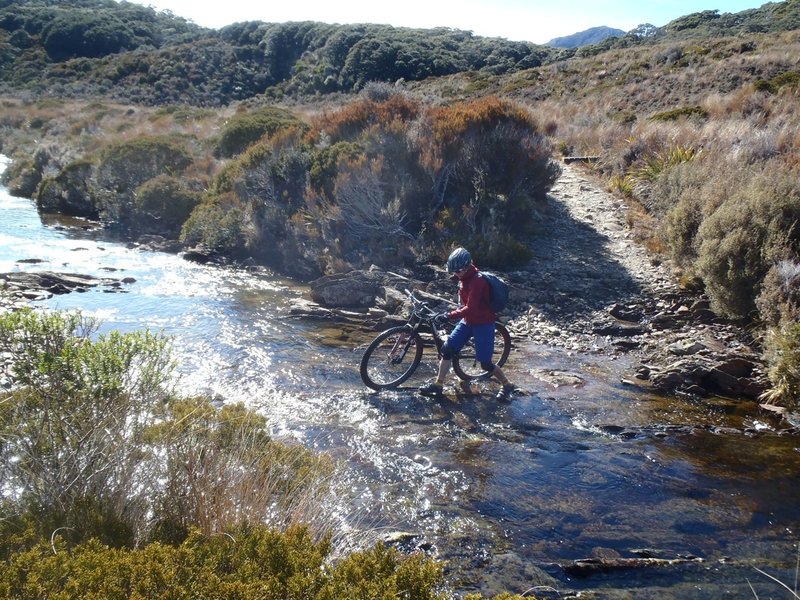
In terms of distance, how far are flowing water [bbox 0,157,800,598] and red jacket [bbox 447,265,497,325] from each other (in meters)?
1.05

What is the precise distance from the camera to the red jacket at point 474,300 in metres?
7.48

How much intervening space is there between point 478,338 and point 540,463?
1965mm

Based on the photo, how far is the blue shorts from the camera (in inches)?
302

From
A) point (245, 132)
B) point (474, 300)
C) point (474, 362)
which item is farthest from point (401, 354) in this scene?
point (245, 132)

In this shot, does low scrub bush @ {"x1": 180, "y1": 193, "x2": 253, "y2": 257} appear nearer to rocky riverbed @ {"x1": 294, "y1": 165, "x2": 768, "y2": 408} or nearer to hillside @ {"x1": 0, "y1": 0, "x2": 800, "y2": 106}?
rocky riverbed @ {"x1": 294, "y1": 165, "x2": 768, "y2": 408}

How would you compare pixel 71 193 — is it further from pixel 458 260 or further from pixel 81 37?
pixel 81 37

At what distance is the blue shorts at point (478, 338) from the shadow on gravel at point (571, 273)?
3.17 meters

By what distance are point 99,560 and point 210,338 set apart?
23.6 feet

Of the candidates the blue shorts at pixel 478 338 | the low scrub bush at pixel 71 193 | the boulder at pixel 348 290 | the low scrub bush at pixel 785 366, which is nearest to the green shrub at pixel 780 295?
the low scrub bush at pixel 785 366

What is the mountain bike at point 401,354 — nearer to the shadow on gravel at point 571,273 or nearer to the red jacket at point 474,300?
the red jacket at point 474,300

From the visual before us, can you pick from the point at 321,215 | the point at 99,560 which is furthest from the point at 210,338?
the point at 99,560

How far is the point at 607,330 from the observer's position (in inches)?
392

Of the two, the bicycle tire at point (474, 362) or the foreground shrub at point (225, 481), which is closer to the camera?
the foreground shrub at point (225, 481)

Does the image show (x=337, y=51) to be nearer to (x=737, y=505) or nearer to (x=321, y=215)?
(x=321, y=215)
